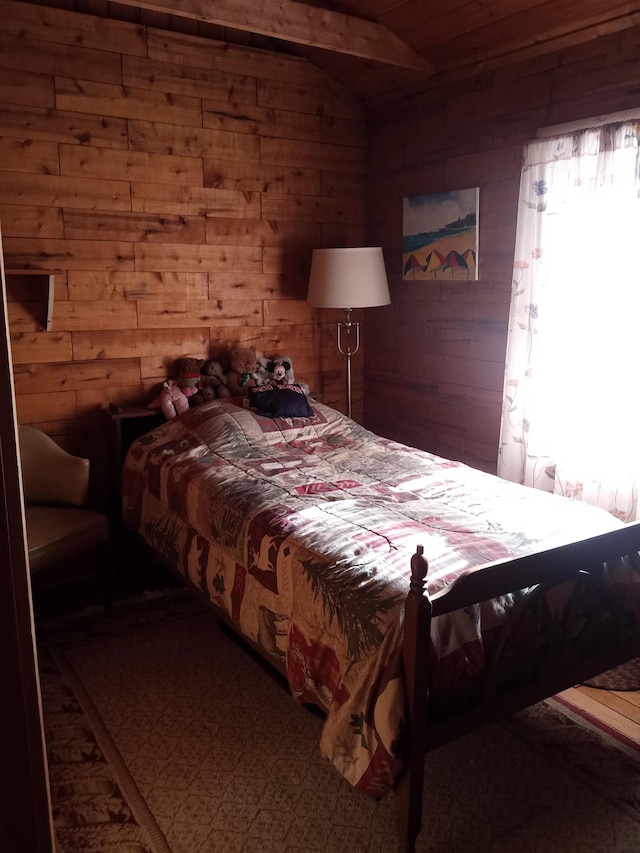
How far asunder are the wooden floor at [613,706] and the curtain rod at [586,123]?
82.9 inches

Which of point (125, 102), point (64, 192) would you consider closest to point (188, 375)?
point (64, 192)

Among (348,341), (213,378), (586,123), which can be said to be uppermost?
(586,123)

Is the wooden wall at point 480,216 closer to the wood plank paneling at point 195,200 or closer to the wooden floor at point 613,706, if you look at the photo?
the wood plank paneling at point 195,200

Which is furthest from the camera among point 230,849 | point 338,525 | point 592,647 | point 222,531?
point 222,531

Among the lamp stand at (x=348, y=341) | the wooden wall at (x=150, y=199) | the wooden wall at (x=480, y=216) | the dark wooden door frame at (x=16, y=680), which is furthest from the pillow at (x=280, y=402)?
the dark wooden door frame at (x=16, y=680)

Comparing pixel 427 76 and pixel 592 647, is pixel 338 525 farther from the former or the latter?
pixel 427 76

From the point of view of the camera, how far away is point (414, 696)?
5.47ft

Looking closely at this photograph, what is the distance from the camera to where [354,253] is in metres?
3.64

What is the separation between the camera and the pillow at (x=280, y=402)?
11.3 ft

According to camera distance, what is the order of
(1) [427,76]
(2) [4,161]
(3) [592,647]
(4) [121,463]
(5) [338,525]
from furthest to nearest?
1. (1) [427,76]
2. (4) [121,463]
3. (2) [4,161]
4. (5) [338,525]
5. (3) [592,647]

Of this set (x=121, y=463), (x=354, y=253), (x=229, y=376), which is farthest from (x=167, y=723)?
(x=354, y=253)

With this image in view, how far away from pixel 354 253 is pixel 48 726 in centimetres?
250

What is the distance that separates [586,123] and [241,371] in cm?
195

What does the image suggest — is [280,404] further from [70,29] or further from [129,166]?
[70,29]
